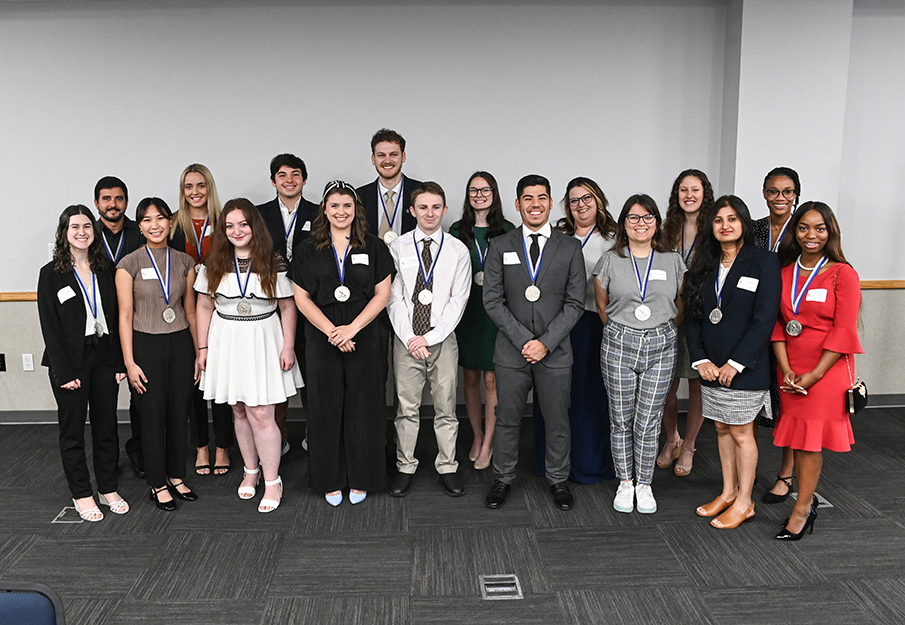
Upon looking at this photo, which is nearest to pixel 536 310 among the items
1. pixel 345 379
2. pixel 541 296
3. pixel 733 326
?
pixel 541 296

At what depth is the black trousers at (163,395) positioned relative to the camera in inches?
126

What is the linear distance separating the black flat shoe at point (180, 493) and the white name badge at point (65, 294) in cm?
108

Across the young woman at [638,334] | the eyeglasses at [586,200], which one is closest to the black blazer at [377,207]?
the eyeglasses at [586,200]

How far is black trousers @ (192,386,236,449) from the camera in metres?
3.78

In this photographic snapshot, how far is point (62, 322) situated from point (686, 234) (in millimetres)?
3090

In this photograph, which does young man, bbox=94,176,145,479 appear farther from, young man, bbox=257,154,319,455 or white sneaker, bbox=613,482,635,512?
white sneaker, bbox=613,482,635,512

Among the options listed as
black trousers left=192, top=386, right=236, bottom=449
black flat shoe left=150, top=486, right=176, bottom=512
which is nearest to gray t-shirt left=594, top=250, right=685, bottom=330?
black trousers left=192, top=386, right=236, bottom=449

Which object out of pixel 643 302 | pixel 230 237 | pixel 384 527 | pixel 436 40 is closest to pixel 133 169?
pixel 230 237

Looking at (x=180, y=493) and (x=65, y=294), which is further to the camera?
(x=180, y=493)

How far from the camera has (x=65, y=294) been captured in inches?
119

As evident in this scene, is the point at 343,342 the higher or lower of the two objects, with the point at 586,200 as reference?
lower

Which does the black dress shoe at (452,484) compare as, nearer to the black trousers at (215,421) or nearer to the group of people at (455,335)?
the group of people at (455,335)

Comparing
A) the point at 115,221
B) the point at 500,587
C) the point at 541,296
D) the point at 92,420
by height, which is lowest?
the point at 500,587

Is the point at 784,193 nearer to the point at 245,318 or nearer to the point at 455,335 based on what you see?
the point at 455,335
